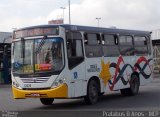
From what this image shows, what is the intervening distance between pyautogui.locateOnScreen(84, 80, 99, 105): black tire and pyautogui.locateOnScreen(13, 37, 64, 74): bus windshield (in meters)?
1.86

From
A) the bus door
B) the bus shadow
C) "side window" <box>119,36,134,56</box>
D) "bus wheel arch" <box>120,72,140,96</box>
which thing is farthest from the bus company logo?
"bus wheel arch" <box>120,72,140,96</box>

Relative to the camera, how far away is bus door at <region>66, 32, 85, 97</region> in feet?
54.6

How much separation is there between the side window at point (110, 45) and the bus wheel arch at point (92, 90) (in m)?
1.46

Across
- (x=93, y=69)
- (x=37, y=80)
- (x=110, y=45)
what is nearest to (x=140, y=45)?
(x=110, y=45)

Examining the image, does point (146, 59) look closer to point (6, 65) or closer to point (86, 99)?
point (86, 99)

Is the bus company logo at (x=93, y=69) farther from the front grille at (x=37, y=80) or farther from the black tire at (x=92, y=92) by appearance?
the front grille at (x=37, y=80)

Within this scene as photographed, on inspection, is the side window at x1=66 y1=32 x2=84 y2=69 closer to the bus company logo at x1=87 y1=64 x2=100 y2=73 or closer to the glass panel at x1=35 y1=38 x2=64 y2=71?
the glass panel at x1=35 y1=38 x2=64 y2=71

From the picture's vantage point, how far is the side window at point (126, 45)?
20.5 m

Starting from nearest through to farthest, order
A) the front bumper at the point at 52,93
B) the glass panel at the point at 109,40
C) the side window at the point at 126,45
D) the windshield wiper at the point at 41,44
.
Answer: the front bumper at the point at 52,93 → the windshield wiper at the point at 41,44 → the glass panel at the point at 109,40 → the side window at the point at 126,45

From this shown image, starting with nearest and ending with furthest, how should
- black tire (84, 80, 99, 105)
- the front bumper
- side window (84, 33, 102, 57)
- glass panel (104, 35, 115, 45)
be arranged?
the front bumper → black tire (84, 80, 99, 105) → side window (84, 33, 102, 57) → glass panel (104, 35, 115, 45)

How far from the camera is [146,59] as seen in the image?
22.7 metres

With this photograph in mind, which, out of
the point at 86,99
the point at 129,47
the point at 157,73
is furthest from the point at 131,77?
the point at 157,73

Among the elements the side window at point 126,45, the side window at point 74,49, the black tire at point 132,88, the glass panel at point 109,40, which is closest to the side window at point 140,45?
the side window at point 126,45

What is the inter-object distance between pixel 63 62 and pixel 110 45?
3.76 metres
